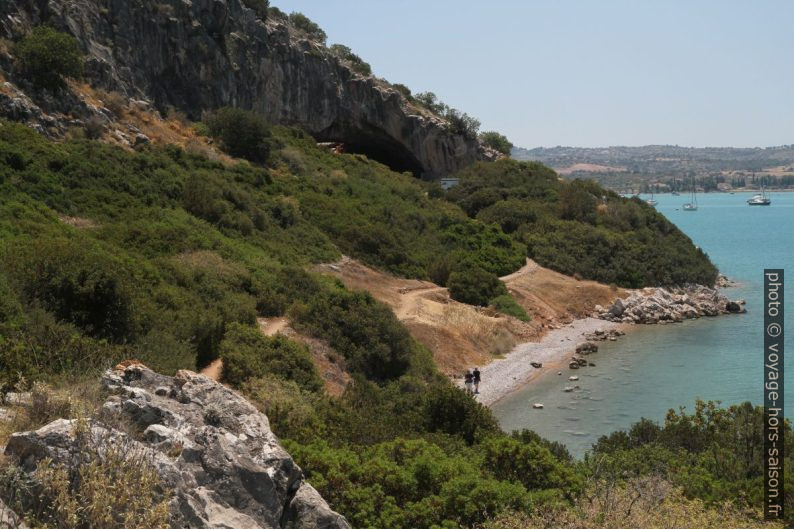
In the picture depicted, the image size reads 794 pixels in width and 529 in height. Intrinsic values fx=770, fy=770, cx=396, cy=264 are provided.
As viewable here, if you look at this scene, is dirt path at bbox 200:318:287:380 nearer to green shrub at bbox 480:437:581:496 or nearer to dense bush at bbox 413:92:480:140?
green shrub at bbox 480:437:581:496

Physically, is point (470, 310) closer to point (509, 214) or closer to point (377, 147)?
point (509, 214)

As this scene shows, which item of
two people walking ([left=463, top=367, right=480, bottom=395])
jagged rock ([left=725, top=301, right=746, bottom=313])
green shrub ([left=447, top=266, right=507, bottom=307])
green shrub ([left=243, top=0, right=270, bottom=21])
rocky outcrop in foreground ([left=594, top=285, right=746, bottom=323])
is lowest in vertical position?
jagged rock ([left=725, top=301, right=746, bottom=313])

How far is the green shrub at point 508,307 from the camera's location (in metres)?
40.8

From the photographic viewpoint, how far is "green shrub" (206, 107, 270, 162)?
5006 cm

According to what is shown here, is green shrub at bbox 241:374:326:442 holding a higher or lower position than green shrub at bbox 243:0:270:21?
lower

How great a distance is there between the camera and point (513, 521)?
398 inches

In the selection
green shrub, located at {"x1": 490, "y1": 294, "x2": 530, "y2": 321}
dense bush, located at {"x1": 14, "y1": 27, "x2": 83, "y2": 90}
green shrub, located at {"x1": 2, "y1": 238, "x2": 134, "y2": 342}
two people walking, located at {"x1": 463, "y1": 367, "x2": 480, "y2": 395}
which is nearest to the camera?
green shrub, located at {"x1": 2, "y1": 238, "x2": 134, "y2": 342}

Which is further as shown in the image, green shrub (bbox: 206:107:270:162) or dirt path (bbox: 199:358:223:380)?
green shrub (bbox: 206:107:270:162)

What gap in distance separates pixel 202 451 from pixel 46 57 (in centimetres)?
3522

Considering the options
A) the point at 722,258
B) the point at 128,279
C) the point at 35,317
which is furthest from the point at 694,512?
the point at 722,258

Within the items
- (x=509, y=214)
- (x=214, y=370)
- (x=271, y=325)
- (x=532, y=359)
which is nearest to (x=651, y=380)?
(x=532, y=359)

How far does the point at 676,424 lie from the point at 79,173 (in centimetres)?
2547

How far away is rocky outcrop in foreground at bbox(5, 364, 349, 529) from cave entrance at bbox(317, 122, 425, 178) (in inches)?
2385

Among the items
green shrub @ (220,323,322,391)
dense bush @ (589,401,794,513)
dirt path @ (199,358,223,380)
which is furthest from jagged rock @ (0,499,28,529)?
dirt path @ (199,358,223,380)
